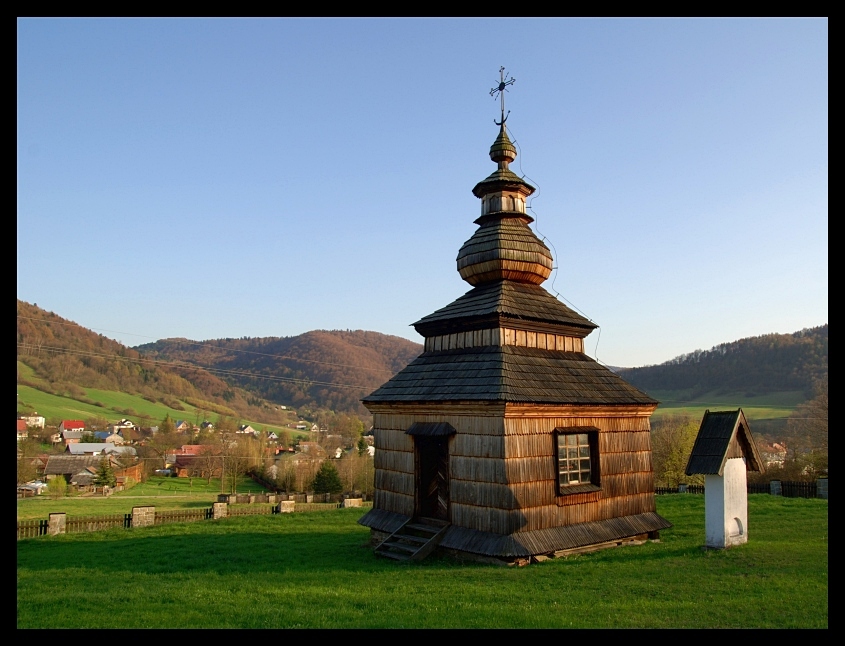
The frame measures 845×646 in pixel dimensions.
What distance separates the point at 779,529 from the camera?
16656 millimetres

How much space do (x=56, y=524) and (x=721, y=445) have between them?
74.6ft

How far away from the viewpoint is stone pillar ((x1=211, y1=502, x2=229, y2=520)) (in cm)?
2442

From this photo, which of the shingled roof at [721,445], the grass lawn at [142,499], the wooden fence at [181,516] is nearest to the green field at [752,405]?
the grass lawn at [142,499]

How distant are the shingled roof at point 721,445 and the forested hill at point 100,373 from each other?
96589mm

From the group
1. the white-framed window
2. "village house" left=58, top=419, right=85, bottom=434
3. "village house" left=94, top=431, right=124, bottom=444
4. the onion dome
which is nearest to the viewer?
the white-framed window

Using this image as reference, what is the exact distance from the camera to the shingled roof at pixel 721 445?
45.9ft

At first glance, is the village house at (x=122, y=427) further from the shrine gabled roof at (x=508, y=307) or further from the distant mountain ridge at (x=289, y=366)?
the shrine gabled roof at (x=508, y=307)

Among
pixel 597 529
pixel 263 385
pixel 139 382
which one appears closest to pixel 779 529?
pixel 597 529

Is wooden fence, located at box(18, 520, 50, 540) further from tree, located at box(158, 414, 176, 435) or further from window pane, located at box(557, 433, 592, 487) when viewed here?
tree, located at box(158, 414, 176, 435)

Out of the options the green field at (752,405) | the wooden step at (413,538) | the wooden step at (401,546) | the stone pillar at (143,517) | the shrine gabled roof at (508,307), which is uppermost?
the shrine gabled roof at (508,307)

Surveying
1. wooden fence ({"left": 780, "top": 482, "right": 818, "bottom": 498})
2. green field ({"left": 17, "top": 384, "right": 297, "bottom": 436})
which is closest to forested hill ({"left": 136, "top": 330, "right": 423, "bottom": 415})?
green field ({"left": 17, "top": 384, "right": 297, "bottom": 436})

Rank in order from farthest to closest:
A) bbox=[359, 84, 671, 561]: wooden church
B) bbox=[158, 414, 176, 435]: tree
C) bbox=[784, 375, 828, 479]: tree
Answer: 1. bbox=[158, 414, 176, 435]: tree
2. bbox=[784, 375, 828, 479]: tree
3. bbox=[359, 84, 671, 561]: wooden church

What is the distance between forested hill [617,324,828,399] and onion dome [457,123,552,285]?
A: 69.2 meters

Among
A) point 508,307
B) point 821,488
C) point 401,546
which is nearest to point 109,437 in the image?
point 401,546
